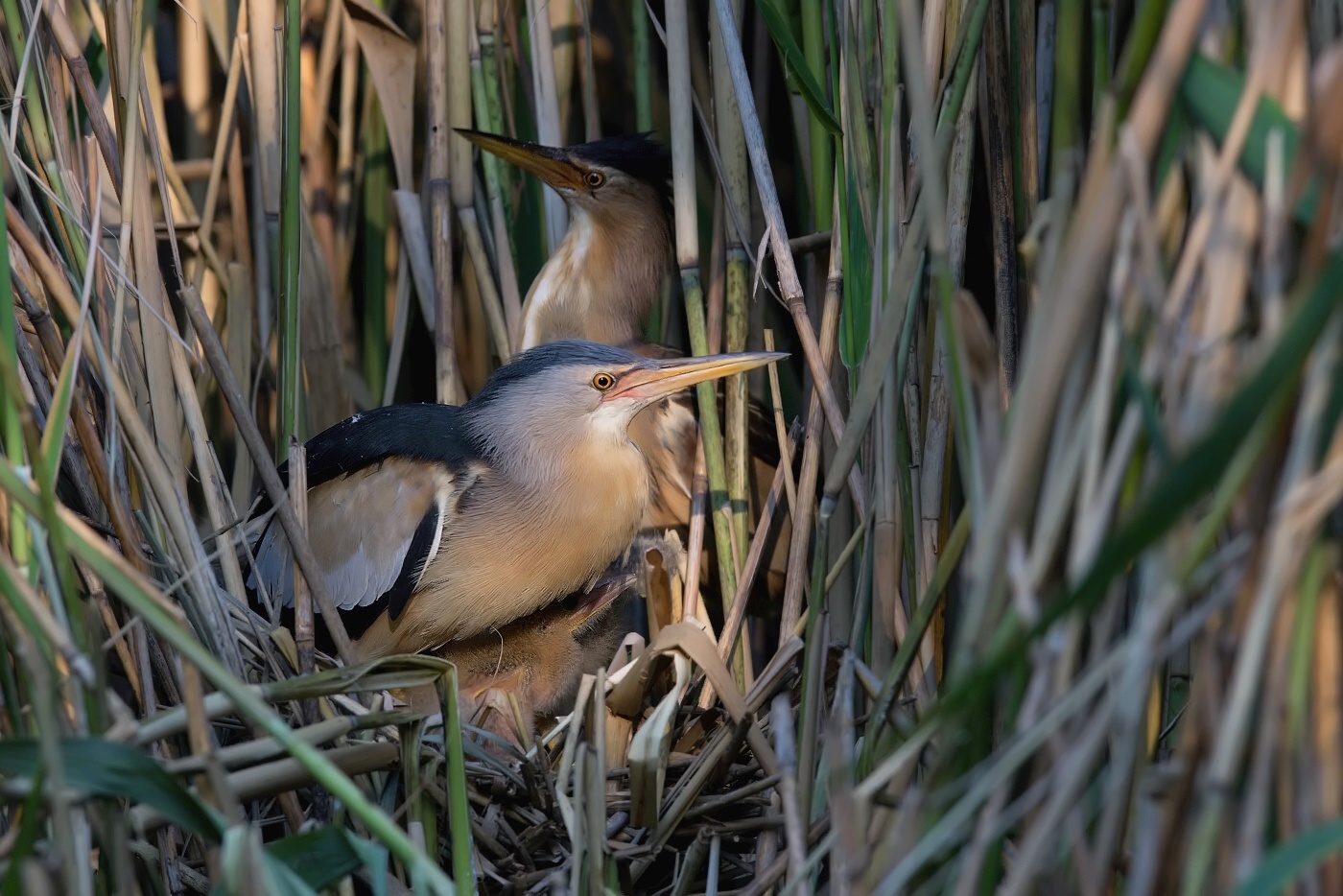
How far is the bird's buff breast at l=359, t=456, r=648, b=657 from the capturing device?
70.5 inches

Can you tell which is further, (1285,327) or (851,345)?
(851,345)

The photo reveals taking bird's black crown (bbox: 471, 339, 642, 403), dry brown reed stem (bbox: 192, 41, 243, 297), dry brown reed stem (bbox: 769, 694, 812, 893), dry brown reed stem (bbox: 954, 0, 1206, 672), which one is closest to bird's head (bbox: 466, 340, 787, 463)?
bird's black crown (bbox: 471, 339, 642, 403)

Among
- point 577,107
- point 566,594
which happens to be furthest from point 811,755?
point 577,107

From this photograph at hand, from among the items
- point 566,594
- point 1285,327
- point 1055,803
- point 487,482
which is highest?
point 1285,327

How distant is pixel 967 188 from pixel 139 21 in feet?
2.98

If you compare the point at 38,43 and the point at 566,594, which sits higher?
the point at 38,43

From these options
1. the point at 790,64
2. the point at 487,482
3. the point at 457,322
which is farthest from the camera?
the point at 457,322

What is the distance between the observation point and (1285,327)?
72 cm

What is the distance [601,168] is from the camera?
2.14m

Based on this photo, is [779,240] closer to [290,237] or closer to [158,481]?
[290,237]

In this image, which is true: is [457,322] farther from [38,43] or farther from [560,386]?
[38,43]

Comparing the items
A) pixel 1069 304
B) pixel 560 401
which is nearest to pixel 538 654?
pixel 560 401

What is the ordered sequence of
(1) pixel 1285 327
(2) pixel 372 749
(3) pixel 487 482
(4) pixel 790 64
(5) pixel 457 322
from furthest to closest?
(5) pixel 457 322, (3) pixel 487 482, (4) pixel 790 64, (2) pixel 372 749, (1) pixel 1285 327

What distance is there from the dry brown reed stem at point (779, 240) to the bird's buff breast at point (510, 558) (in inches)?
17.2
